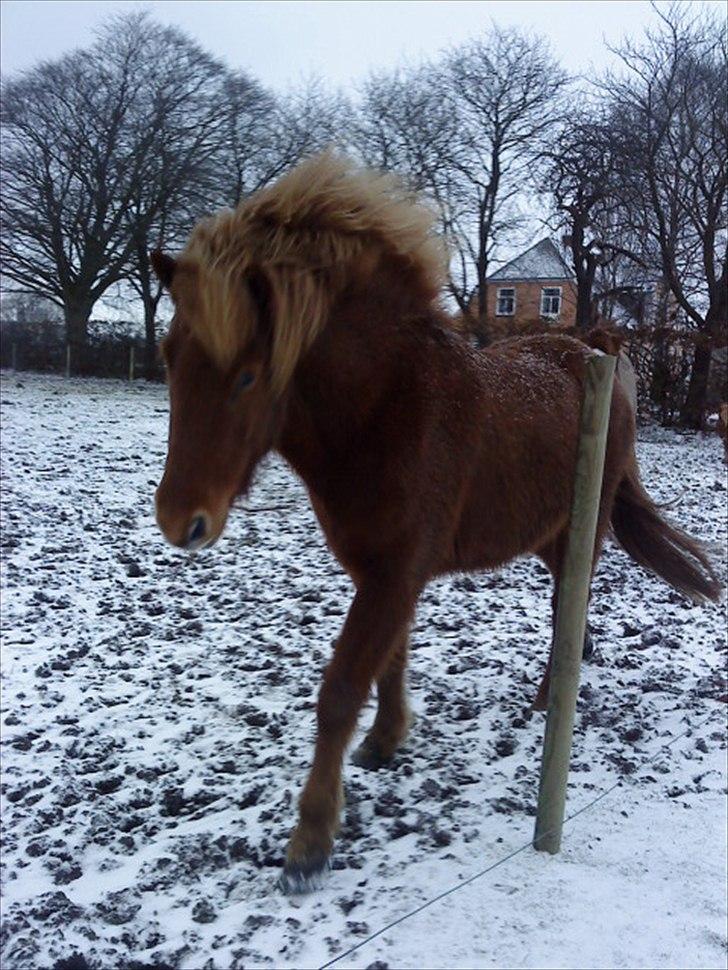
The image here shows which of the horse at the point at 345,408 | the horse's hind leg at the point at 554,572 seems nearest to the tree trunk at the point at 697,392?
the horse's hind leg at the point at 554,572

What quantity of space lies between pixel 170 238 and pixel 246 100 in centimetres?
602

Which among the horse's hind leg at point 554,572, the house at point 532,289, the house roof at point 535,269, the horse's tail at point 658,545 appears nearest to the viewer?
the horse's hind leg at point 554,572

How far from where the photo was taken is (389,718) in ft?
11.2

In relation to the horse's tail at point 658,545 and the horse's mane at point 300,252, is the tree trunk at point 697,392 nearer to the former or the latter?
the horse's tail at point 658,545

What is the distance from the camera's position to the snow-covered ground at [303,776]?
7.79 ft

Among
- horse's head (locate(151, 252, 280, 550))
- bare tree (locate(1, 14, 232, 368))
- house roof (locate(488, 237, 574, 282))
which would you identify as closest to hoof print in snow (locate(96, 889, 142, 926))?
horse's head (locate(151, 252, 280, 550))

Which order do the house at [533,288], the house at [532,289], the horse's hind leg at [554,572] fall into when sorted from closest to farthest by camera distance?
the horse's hind leg at [554,572]
the house at [533,288]
the house at [532,289]

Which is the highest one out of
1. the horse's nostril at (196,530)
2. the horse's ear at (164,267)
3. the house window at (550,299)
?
the house window at (550,299)

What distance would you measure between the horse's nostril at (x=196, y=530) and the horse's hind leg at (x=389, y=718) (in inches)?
57.1

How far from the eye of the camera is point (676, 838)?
2.91m

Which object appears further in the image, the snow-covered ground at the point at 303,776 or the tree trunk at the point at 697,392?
the tree trunk at the point at 697,392

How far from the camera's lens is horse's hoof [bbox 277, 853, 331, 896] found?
254 cm

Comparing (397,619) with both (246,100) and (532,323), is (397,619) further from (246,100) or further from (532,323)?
(246,100)

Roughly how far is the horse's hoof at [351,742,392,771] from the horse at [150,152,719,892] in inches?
25.5
